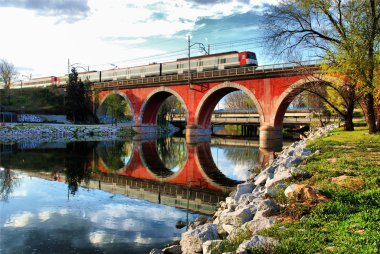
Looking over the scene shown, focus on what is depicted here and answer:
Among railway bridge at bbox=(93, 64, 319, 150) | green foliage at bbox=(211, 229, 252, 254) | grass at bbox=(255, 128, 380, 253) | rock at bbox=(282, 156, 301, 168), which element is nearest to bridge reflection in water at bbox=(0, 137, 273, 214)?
rock at bbox=(282, 156, 301, 168)

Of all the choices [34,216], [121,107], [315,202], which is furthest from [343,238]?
[121,107]

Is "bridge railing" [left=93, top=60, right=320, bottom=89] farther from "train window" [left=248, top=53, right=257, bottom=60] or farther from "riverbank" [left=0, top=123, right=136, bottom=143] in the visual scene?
"riverbank" [left=0, top=123, right=136, bottom=143]

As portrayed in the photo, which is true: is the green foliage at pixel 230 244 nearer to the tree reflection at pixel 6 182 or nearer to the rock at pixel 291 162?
the rock at pixel 291 162

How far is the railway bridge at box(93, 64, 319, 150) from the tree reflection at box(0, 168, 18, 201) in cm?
2012

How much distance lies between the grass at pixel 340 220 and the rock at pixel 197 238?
1.38 m

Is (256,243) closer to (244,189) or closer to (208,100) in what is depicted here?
(244,189)

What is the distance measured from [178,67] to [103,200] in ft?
117

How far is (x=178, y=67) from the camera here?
4612 centimetres

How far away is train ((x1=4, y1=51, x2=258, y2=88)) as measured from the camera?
39.4 metres

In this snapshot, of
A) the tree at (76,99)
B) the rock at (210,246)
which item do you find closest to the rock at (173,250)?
the rock at (210,246)

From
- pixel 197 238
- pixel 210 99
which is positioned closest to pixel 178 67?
pixel 210 99

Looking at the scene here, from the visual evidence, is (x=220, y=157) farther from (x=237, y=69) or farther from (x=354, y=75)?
(x=237, y=69)

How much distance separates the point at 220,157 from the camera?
25312mm

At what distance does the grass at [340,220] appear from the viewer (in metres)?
4.48
